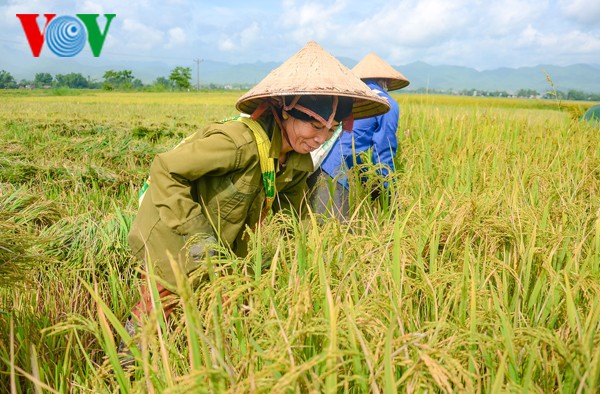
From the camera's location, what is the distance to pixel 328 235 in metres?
1.18

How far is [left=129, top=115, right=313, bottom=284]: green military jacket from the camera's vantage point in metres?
1.51

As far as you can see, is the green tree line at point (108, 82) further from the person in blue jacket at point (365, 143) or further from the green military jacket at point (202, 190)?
the green military jacket at point (202, 190)

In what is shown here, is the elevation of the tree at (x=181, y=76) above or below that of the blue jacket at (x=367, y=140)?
above

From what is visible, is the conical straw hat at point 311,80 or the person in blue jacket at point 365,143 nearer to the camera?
the conical straw hat at point 311,80

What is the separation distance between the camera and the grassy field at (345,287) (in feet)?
2.36

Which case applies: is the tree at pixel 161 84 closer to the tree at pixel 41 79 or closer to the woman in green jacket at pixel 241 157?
the tree at pixel 41 79

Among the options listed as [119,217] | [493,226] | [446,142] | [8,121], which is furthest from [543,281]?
[8,121]

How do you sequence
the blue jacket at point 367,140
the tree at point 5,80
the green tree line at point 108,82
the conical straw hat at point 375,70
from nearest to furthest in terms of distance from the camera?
the blue jacket at point 367,140, the conical straw hat at point 375,70, the tree at point 5,80, the green tree line at point 108,82

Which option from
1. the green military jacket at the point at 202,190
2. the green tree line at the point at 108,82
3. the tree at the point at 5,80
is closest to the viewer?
the green military jacket at the point at 202,190

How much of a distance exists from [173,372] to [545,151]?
9.04ft

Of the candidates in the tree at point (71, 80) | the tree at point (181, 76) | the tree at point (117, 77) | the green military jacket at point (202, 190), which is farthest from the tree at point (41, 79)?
the green military jacket at point (202, 190)

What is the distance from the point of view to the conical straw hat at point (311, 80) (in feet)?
5.04

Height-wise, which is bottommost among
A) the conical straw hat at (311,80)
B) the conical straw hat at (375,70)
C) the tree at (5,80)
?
the conical straw hat at (311,80)

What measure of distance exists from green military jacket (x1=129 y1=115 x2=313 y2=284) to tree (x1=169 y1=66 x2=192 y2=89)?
210 ft
